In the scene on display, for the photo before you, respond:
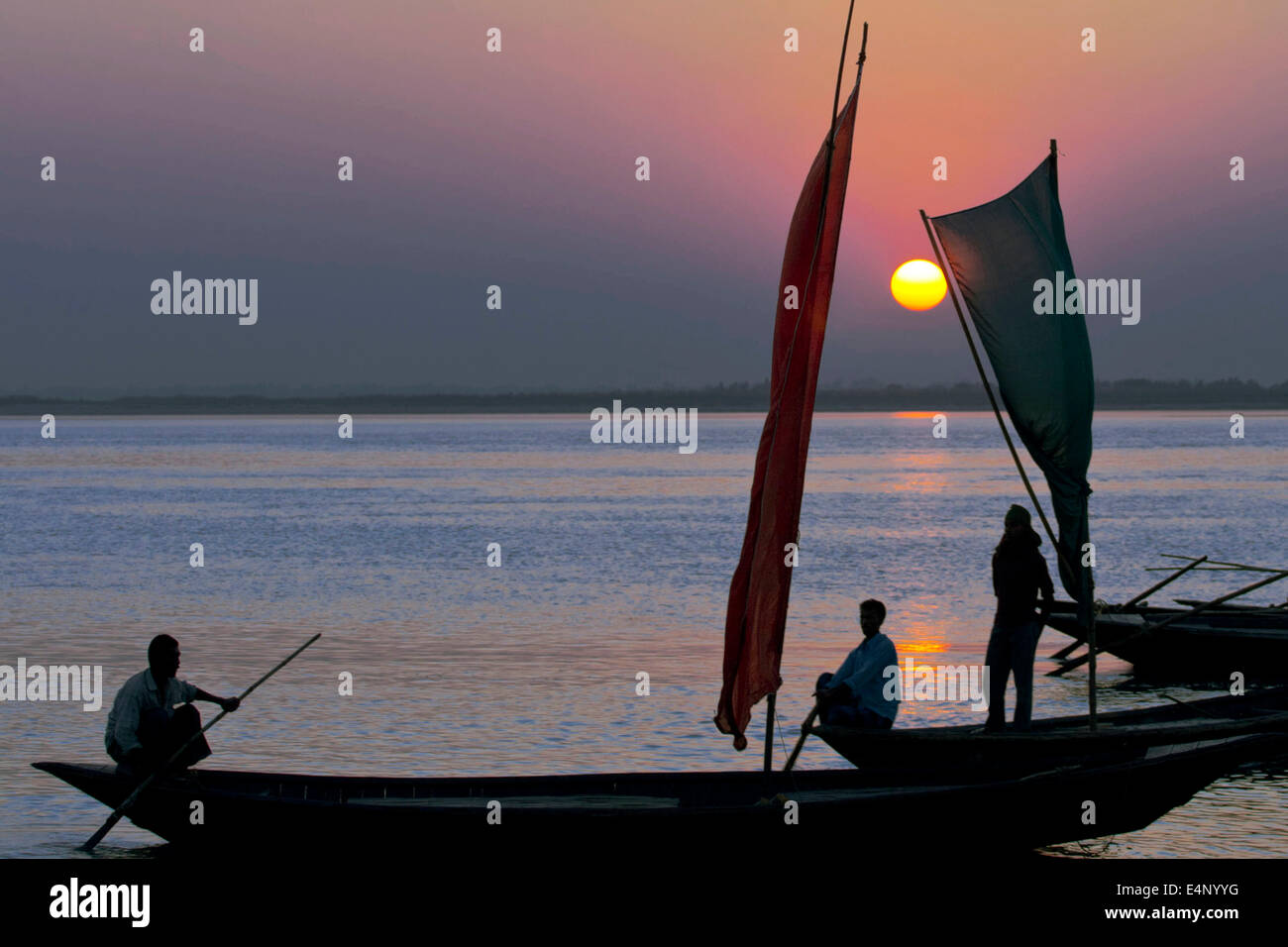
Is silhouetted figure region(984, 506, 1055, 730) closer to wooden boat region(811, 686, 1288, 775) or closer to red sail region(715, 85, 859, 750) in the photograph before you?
wooden boat region(811, 686, 1288, 775)

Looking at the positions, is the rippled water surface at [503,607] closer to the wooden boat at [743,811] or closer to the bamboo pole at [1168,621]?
the bamboo pole at [1168,621]

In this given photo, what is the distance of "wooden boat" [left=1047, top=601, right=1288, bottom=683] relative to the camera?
67.8 feet

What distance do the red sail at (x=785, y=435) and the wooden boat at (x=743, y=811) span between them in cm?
89

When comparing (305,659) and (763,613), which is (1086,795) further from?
(305,659)

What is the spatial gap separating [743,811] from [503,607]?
2218 cm

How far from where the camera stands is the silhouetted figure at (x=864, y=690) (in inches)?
485

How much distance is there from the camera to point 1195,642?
21156mm

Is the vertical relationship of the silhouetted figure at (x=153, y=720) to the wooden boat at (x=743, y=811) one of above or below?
above

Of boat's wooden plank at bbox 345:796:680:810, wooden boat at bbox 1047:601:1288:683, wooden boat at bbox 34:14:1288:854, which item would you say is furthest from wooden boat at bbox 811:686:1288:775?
wooden boat at bbox 1047:601:1288:683

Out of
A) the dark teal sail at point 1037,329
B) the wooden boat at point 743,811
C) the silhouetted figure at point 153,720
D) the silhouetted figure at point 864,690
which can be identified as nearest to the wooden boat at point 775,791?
the wooden boat at point 743,811

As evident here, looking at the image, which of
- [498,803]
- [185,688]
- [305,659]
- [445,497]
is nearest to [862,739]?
[498,803]

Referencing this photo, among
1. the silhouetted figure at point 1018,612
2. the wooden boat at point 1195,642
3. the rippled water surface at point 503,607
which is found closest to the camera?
the silhouetted figure at point 1018,612

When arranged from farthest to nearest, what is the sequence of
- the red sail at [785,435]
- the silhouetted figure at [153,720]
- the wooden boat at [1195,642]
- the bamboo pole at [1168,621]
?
the wooden boat at [1195,642], the bamboo pole at [1168,621], the silhouetted figure at [153,720], the red sail at [785,435]
